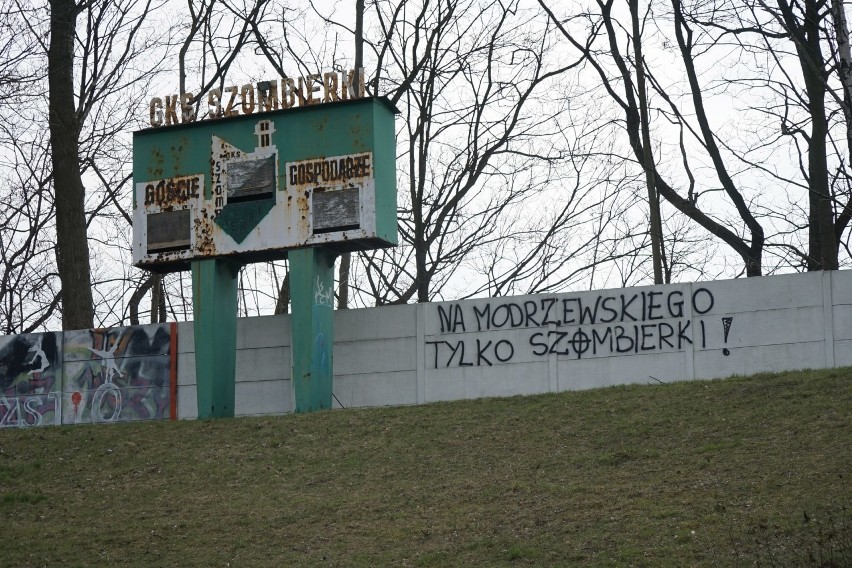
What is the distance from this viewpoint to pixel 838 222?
22.3m

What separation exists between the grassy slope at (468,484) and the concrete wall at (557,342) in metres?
1.16

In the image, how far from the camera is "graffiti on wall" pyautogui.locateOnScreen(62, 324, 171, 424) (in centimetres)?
2022

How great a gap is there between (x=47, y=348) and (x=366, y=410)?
644 cm

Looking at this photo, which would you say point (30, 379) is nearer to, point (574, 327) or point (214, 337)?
point (214, 337)

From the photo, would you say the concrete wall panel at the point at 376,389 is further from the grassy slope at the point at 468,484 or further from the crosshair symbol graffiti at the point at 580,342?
the crosshair symbol graffiti at the point at 580,342

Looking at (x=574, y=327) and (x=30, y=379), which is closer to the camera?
(x=574, y=327)

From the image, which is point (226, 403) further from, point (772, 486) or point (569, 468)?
point (772, 486)

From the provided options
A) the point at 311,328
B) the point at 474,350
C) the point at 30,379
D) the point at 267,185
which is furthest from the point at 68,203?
the point at 474,350

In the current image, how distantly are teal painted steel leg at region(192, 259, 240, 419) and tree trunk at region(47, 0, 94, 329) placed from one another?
4761 mm

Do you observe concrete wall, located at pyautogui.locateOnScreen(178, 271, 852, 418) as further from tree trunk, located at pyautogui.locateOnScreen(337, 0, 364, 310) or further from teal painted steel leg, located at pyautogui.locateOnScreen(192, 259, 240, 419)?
tree trunk, located at pyautogui.locateOnScreen(337, 0, 364, 310)

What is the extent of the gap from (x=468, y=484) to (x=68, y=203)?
12.4 meters

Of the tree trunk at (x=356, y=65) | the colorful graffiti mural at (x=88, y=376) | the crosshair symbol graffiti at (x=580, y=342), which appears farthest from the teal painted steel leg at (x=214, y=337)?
the tree trunk at (x=356, y=65)

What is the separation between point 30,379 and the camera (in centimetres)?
2094

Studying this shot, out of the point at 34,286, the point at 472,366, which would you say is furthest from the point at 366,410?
the point at 34,286
